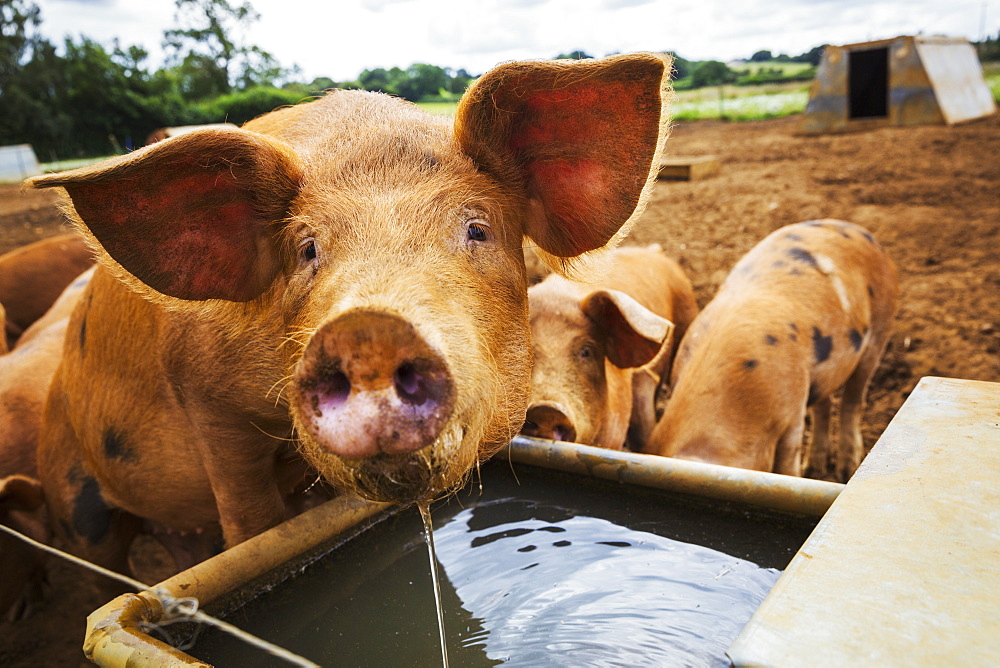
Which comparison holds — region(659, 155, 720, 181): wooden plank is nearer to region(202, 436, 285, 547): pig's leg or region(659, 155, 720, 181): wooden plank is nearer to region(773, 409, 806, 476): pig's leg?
region(773, 409, 806, 476): pig's leg

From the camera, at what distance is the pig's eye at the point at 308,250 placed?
1.86 metres

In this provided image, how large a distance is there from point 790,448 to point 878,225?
451 cm

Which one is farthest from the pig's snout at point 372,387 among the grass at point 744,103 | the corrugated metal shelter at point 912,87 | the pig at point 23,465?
the grass at point 744,103

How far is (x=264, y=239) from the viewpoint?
210 centimetres

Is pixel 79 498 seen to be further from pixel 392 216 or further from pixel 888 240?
pixel 888 240

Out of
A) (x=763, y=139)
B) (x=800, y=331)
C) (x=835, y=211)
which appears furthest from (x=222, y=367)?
(x=763, y=139)

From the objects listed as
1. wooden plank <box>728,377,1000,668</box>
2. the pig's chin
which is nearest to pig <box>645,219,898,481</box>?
wooden plank <box>728,377,1000,668</box>

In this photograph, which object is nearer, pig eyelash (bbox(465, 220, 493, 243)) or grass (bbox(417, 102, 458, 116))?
pig eyelash (bbox(465, 220, 493, 243))

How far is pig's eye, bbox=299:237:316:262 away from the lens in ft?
6.09

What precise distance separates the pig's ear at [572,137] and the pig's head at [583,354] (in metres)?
0.99

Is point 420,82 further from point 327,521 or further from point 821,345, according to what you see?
point 327,521

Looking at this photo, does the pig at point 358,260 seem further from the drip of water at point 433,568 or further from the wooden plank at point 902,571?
the wooden plank at point 902,571

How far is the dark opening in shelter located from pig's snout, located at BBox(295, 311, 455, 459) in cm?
1881

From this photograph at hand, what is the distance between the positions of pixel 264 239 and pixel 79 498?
175cm
